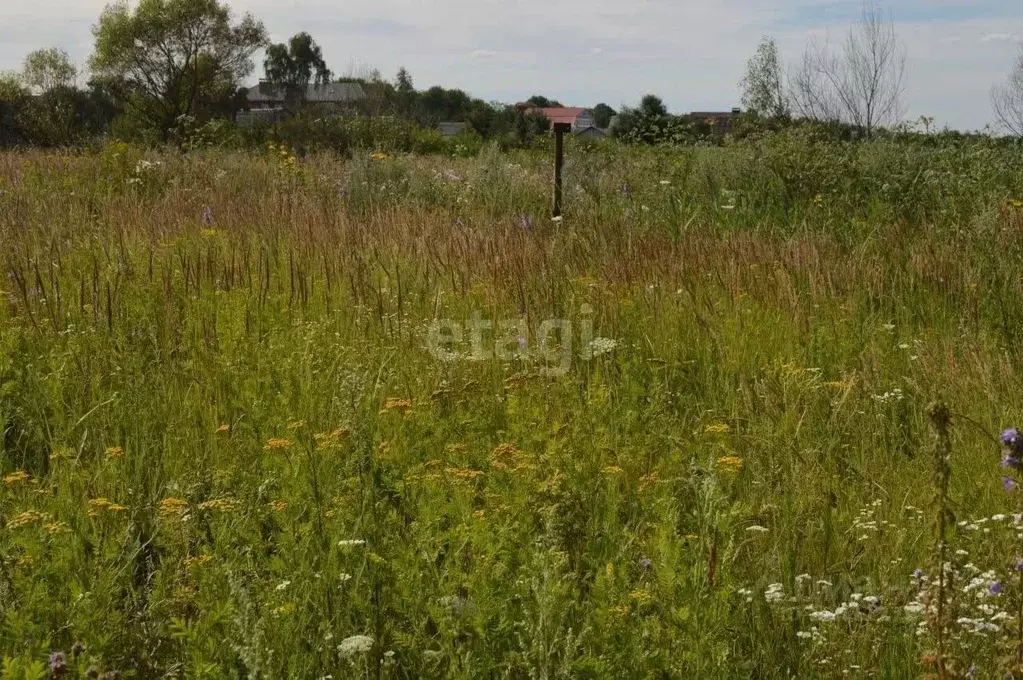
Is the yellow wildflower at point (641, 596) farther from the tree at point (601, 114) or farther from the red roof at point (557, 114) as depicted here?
the tree at point (601, 114)

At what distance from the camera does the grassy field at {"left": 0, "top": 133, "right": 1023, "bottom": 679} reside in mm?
2049

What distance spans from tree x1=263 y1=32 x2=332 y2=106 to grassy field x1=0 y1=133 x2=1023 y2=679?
239 ft

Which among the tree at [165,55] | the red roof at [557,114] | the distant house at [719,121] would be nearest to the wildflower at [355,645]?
the red roof at [557,114]

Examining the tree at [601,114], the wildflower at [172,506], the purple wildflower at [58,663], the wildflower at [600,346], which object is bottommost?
the purple wildflower at [58,663]

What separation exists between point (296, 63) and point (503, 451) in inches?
3128

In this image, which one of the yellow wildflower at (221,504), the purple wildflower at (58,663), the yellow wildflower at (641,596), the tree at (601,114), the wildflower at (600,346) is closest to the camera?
the purple wildflower at (58,663)

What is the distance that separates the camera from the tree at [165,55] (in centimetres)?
4181

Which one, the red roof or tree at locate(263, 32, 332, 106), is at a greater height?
tree at locate(263, 32, 332, 106)

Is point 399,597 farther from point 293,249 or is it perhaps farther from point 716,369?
point 293,249

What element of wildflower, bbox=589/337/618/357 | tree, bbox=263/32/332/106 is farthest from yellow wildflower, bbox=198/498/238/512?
tree, bbox=263/32/332/106

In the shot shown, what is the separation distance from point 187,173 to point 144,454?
25.0 feet

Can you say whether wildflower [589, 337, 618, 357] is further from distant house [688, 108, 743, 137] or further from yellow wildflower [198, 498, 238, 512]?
distant house [688, 108, 743, 137]

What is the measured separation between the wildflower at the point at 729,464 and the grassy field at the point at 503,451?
2.6 inches

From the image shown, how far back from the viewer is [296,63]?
76.8m
